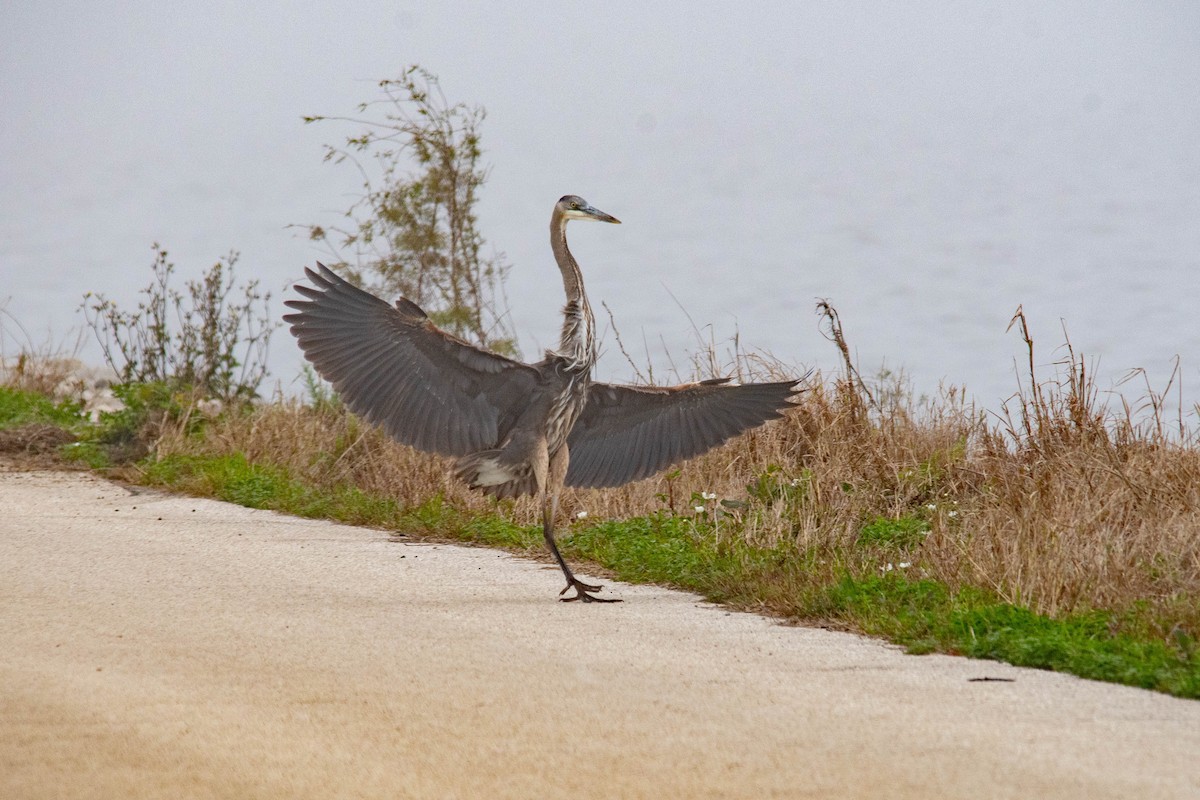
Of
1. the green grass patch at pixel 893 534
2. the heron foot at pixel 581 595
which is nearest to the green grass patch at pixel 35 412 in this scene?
the heron foot at pixel 581 595

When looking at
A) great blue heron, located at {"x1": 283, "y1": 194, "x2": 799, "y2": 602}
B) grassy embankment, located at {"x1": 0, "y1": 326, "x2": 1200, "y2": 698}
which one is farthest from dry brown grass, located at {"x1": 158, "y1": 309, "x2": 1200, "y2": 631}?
great blue heron, located at {"x1": 283, "y1": 194, "x2": 799, "y2": 602}

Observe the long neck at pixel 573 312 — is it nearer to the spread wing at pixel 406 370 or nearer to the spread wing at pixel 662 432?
the spread wing at pixel 406 370

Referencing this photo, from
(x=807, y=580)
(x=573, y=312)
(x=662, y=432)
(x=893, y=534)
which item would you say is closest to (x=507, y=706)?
(x=807, y=580)

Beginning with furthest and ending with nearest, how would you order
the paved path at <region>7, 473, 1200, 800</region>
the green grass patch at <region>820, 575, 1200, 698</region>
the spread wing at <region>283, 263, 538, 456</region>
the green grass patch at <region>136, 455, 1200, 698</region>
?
the spread wing at <region>283, 263, 538, 456</region> < the green grass patch at <region>136, 455, 1200, 698</region> < the green grass patch at <region>820, 575, 1200, 698</region> < the paved path at <region>7, 473, 1200, 800</region>

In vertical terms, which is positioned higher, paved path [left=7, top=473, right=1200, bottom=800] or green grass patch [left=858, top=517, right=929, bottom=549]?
green grass patch [left=858, top=517, right=929, bottom=549]

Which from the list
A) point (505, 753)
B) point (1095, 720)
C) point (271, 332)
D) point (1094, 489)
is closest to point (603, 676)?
point (505, 753)

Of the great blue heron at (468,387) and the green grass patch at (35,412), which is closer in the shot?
the great blue heron at (468,387)

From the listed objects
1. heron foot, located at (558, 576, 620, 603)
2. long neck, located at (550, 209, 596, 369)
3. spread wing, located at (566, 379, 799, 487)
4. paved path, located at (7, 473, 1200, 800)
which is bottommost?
paved path, located at (7, 473, 1200, 800)

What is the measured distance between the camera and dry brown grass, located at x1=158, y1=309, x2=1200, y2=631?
5992 mm

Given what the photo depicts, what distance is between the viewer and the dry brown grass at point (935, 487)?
5.99 metres

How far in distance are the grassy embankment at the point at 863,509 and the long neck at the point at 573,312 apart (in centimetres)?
124

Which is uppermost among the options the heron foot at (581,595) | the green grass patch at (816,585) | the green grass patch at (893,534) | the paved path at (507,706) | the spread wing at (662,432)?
the spread wing at (662,432)

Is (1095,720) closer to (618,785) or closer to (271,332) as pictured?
(618,785)

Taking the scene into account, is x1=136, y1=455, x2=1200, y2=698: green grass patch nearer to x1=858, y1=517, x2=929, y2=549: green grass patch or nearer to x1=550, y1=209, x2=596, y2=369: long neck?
x1=858, y1=517, x2=929, y2=549: green grass patch
